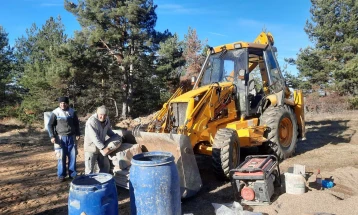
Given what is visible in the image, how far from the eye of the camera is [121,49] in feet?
68.3

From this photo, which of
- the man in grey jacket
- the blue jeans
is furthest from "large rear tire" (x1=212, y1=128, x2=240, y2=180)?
the blue jeans

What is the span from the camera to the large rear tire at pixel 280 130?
686 cm

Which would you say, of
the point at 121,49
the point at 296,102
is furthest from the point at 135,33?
the point at 296,102

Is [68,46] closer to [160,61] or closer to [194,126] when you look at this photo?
[160,61]

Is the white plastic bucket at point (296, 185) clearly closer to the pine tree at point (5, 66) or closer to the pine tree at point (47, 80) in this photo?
the pine tree at point (47, 80)

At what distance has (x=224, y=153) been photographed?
5289mm

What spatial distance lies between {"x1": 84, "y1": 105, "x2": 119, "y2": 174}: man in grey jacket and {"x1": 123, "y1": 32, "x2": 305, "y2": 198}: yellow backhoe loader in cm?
65

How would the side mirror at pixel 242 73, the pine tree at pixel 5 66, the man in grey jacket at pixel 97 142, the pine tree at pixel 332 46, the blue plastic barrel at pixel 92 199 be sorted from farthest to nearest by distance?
the pine tree at pixel 5 66 → the pine tree at pixel 332 46 → the side mirror at pixel 242 73 → the man in grey jacket at pixel 97 142 → the blue plastic barrel at pixel 92 199

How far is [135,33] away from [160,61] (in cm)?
262

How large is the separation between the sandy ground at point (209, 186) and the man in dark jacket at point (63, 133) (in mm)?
393

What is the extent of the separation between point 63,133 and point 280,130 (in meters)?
4.93

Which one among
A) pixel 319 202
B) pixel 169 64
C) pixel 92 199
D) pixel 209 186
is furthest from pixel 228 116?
pixel 169 64

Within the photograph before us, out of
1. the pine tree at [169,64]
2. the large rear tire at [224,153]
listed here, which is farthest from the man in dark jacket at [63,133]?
the pine tree at [169,64]

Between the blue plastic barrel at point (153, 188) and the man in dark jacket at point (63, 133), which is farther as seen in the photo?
the man in dark jacket at point (63, 133)
